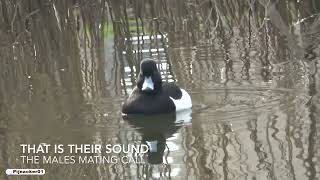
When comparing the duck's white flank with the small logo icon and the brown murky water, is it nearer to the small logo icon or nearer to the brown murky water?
the brown murky water

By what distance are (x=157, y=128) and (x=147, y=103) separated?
0.49 m

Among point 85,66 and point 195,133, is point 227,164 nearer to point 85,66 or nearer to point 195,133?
point 195,133

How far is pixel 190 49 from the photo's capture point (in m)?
9.84

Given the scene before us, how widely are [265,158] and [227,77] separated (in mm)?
2442

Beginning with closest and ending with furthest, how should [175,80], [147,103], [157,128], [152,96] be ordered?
[157,128] < [147,103] < [152,96] < [175,80]

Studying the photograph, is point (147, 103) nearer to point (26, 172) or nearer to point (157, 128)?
point (157, 128)

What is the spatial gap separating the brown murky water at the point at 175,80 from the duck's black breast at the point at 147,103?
11 cm

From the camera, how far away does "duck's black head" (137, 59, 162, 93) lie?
25.1ft

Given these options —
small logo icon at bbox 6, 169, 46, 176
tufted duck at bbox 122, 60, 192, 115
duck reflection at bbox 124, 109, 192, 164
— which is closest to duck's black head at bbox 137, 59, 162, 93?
tufted duck at bbox 122, 60, 192, 115

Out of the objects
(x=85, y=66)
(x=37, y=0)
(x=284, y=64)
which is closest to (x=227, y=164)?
(x=284, y=64)

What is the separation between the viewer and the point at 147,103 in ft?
25.1

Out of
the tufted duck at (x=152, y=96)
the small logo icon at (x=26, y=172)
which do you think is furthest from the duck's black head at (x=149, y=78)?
the small logo icon at (x=26, y=172)

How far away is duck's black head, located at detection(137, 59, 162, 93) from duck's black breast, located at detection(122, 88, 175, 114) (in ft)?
0.17

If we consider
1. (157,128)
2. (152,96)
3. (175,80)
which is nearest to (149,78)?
(152,96)
